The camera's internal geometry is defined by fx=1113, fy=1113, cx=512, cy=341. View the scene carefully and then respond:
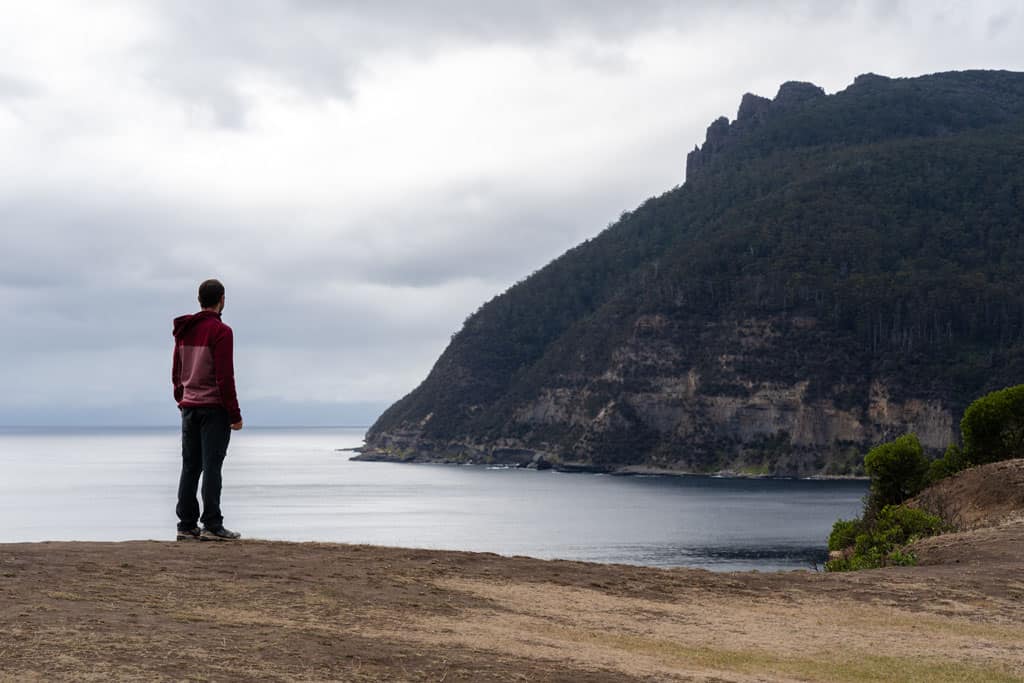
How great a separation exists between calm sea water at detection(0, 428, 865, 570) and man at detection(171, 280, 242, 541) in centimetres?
4221

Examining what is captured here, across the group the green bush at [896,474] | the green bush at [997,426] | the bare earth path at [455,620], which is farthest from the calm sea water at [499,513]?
the bare earth path at [455,620]

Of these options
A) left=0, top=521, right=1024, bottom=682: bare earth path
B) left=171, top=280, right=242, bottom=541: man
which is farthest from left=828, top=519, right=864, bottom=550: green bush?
left=171, top=280, right=242, bottom=541: man

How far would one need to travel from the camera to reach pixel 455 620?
1066 cm

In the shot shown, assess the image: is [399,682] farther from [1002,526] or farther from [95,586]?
[1002,526]

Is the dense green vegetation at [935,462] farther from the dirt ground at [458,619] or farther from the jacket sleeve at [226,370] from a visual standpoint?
the jacket sleeve at [226,370]

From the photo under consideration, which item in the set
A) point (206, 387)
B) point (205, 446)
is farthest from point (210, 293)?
point (205, 446)

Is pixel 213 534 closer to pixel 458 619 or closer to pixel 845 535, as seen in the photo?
pixel 458 619

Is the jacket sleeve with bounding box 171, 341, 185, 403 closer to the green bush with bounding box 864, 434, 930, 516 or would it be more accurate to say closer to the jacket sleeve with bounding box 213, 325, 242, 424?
the jacket sleeve with bounding box 213, 325, 242, 424

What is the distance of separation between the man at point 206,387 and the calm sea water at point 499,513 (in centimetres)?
4221

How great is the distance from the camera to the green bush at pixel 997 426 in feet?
131

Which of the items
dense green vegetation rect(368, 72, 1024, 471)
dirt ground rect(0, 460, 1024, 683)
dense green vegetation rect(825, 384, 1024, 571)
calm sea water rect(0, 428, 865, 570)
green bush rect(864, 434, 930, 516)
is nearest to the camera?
dirt ground rect(0, 460, 1024, 683)

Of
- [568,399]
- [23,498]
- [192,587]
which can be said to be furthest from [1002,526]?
[568,399]

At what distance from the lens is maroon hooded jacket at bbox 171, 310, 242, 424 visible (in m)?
12.1

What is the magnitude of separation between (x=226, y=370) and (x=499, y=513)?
96955 millimetres
